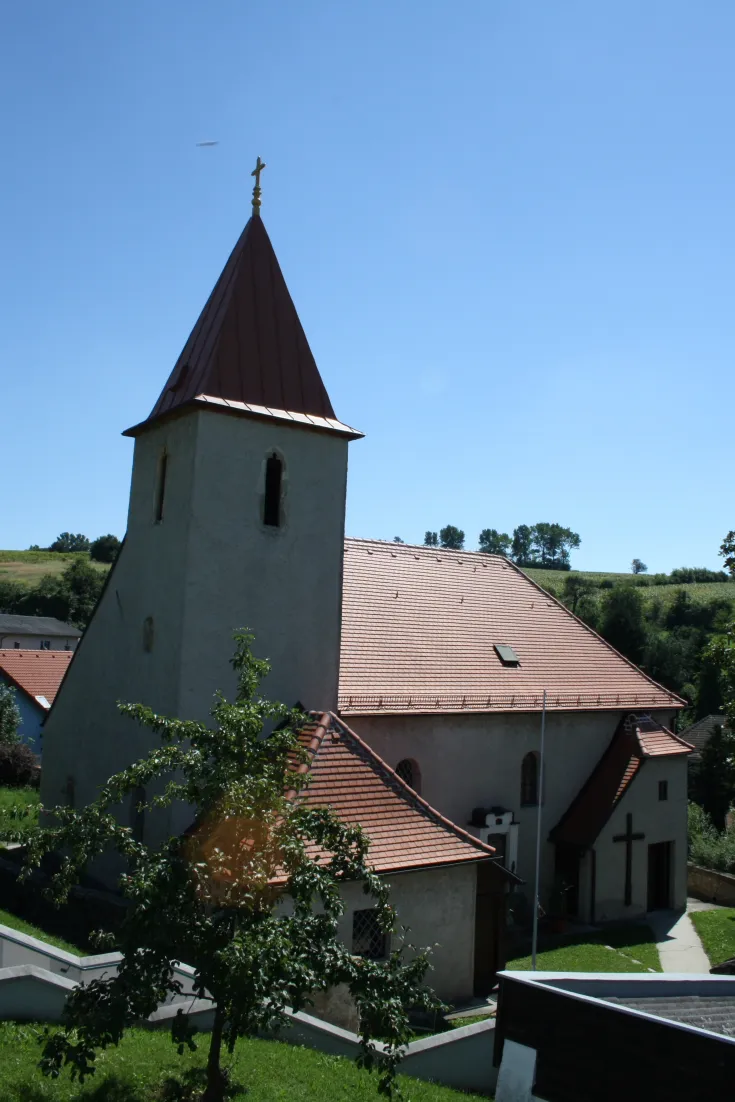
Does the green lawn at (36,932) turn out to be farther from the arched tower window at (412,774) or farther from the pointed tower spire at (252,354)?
the pointed tower spire at (252,354)

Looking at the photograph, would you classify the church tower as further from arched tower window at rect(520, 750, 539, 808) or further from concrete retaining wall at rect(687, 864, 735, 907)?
concrete retaining wall at rect(687, 864, 735, 907)

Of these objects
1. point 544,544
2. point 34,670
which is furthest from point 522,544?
point 34,670

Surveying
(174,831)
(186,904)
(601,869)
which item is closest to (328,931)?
(186,904)

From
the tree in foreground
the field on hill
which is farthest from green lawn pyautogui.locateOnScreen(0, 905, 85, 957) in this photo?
the field on hill

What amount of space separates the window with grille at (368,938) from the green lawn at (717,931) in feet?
27.4

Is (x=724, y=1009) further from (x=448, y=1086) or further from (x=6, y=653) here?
(x=6, y=653)

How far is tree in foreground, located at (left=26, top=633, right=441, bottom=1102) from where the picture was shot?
6809mm

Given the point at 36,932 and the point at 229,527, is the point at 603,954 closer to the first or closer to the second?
the point at 36,932

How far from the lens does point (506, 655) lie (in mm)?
21078

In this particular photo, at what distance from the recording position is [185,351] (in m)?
17.0

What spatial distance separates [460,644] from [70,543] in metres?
126

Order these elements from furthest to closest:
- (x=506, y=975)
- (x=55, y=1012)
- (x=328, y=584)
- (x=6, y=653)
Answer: (x=6, y=653)
(x=328, y=584)
(x=55, y=1012)
(x=506, y=975)

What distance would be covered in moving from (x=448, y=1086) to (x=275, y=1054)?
243 cm

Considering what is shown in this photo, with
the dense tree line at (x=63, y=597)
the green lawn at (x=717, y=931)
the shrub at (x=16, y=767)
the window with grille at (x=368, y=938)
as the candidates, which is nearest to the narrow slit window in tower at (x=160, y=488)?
the window with grille at (x=368, y=938)
